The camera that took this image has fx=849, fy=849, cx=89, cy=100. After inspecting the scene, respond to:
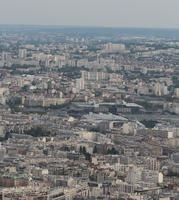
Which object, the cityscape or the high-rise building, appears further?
the high-rise building

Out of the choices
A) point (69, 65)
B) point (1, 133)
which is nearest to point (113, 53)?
point (69, 65)

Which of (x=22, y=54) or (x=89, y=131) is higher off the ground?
(x=89, y=131)

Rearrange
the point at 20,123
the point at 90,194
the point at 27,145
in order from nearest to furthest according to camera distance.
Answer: the point at 90,194 < the point at 27,145 < the point at 20,123

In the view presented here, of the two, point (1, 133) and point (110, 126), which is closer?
point (1, 133)

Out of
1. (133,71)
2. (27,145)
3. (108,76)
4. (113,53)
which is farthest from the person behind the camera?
(113,53)

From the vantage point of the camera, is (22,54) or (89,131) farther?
(22,54)

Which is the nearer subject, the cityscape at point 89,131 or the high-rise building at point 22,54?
the cityscape at point 89,131

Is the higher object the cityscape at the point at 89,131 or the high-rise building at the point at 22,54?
the cityscape at the point at 89,131

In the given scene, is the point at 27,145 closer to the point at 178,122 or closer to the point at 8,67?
the point at 178,122

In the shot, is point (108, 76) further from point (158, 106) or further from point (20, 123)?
point (20, 123)

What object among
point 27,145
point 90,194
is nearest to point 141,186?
point 90,194

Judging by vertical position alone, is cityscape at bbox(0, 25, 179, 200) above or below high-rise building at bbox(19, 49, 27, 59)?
above
